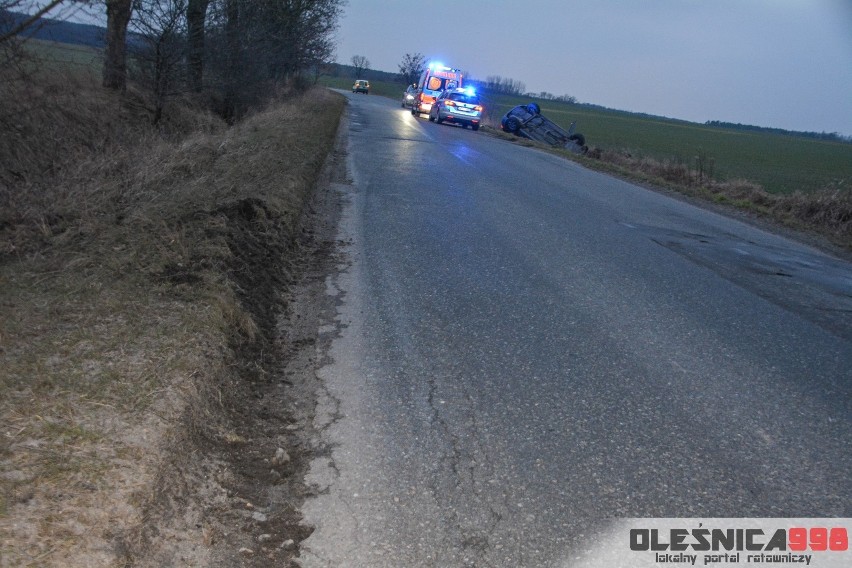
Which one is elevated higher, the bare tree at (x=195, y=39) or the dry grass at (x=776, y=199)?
the bare tree at (x=195, y=39)

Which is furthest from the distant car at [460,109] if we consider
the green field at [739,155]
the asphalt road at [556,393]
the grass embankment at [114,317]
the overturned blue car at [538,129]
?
the asphalt road at [556,393]

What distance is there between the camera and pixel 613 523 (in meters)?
3.16

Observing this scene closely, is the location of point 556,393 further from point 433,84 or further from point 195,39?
point 433,84

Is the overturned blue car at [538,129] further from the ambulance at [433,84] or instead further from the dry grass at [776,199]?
the dry grass at [776,199]

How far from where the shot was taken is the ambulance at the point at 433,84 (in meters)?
39.8

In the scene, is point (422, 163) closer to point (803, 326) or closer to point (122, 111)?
point (122, 111)

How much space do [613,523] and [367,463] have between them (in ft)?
4.05

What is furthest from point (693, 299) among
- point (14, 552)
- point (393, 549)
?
point (14, 552)

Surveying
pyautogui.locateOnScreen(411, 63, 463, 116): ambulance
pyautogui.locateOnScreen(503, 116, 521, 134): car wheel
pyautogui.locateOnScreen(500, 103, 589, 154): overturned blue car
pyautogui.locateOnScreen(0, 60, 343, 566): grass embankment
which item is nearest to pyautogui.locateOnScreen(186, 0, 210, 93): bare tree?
pyautogui.locateOnScreen(0, 60, 343, 566): grass embankment

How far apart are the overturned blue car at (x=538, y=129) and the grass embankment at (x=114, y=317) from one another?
23132 millimetres

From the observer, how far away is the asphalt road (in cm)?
318

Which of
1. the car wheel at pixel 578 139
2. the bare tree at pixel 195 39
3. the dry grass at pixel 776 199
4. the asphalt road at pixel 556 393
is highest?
the bare tree at pixel 195 39

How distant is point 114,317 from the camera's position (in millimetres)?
4371

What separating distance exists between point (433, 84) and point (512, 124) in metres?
8.08
